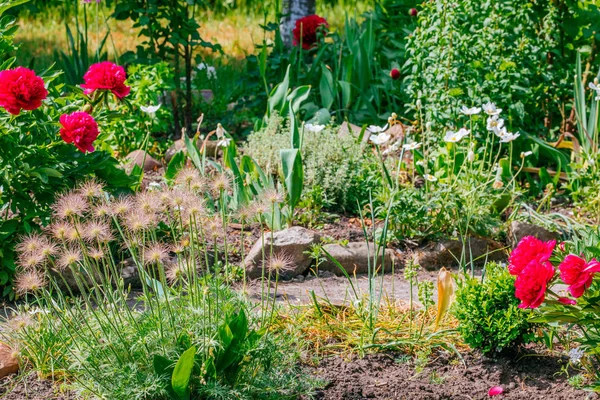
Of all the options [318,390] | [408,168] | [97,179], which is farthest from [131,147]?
Answer: [318,390]

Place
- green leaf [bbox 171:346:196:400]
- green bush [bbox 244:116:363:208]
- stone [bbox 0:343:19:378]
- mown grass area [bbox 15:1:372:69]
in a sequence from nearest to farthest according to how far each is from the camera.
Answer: green leaf [bbox 171:346:196:400] < stone [bbox 0:343:19:378] < green bush [bbox 244:116:363:208] < mown grass area [bbox 15:1:372:69]

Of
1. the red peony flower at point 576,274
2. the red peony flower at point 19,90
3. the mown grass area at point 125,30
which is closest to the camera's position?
the red peony flower at point 576,274

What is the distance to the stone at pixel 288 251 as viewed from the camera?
414cm

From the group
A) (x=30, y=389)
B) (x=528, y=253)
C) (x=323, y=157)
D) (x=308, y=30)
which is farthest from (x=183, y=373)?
(x=308, y=30)

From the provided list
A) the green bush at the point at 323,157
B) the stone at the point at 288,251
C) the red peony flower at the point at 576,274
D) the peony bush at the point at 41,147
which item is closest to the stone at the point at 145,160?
the green bush at the point at 323,157

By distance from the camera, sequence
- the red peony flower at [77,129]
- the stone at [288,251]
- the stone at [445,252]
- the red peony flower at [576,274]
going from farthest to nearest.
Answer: the stone at [445,252], the stone at [288,251], the red peony flower at [77,129], the red peony flower at [576,274]

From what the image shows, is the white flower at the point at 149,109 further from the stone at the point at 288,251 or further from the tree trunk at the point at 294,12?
the tree trunk at the point at 294,12

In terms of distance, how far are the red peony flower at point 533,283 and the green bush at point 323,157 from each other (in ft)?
6.62

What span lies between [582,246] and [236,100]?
3.68 metres

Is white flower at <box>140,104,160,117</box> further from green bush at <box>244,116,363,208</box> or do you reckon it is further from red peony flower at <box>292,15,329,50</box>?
red peony flower at <box>292,15,329,50</box>

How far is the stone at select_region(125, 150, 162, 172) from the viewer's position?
5102mm

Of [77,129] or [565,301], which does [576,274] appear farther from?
[77,129]

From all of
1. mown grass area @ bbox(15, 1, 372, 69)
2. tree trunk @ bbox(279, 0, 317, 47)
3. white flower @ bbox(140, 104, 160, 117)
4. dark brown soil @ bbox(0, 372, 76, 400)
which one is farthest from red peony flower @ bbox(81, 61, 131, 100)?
mown grass area @ bbox(15, 1, 372, 69)

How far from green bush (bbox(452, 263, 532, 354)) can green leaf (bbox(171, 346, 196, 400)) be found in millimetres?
1168
